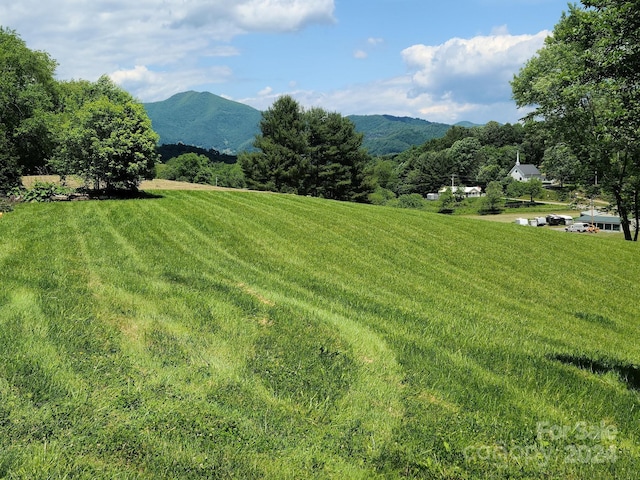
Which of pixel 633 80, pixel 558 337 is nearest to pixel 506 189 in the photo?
pixel 633 80

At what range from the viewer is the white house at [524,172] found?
140 m

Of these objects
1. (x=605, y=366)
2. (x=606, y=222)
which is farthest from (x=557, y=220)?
(x=605, y=366)

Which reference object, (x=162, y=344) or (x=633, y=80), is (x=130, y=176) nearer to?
(x=162, y=344)

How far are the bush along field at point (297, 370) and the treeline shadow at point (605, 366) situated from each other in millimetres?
41

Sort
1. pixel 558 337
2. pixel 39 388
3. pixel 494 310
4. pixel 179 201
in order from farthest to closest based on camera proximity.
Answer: pixel 179 201
pixel 494 310
pixel 558 337
pixel 39 388

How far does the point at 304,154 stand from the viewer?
5222 centimetres

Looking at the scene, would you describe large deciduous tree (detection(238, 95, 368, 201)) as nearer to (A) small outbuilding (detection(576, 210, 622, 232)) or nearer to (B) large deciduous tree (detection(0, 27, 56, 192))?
(B) large deciduous tree (detection(0, 27, 56, 192))

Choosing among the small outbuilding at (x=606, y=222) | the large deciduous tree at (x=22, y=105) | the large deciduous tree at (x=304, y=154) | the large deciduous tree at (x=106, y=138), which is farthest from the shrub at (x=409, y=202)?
the large deciduous tree at (x=106, y=138)

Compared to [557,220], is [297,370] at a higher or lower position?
higher

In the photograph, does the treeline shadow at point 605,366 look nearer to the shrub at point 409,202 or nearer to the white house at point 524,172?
the shrub at point 409,202

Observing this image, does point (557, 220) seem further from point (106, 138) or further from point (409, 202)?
point (106, 138)

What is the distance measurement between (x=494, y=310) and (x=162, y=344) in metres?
6.88

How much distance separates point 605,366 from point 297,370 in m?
4.61

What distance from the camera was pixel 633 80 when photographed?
494 inches
